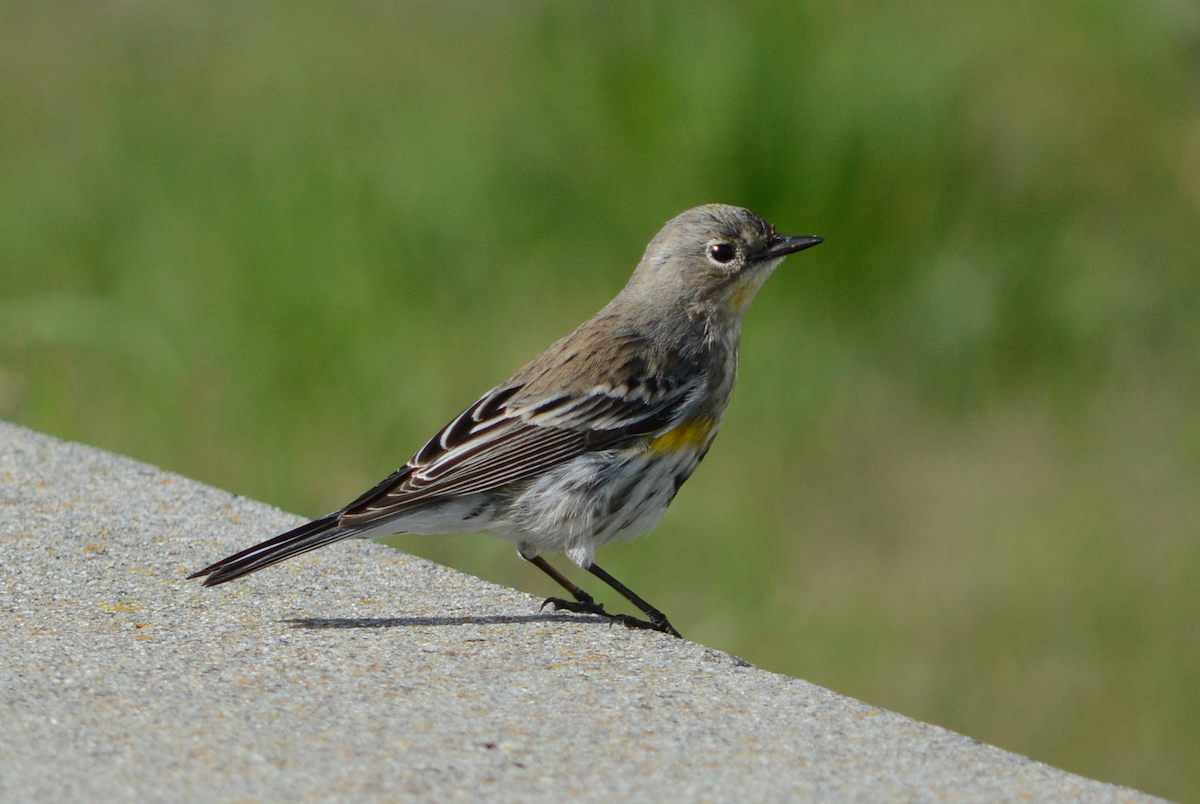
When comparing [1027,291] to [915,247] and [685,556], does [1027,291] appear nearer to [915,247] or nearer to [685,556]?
[915,247]

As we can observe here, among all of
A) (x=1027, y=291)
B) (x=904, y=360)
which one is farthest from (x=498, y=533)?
(x=1027, y=291)

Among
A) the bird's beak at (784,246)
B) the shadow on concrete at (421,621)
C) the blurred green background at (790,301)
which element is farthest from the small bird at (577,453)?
the blurred green background at (790,301)

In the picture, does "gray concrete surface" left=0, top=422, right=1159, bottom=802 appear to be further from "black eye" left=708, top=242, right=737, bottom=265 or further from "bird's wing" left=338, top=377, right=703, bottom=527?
"black eye" left=708, top=242, right=737, bottom=265

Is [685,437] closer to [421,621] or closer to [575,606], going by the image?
[575,606]

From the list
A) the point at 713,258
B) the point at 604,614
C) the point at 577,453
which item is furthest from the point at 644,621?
the point at 713,258

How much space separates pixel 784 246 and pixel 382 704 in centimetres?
247

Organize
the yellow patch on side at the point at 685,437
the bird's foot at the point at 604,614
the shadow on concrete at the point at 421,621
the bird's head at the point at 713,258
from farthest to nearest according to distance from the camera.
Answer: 1. the bird's head at the point at 713,258
2. the yellow patch on side at the point at 685,437
3. the bird's foot at the point at 604,614
4. the shadow on concrete at the point at 421,621

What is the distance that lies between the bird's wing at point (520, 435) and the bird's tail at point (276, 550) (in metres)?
0.28

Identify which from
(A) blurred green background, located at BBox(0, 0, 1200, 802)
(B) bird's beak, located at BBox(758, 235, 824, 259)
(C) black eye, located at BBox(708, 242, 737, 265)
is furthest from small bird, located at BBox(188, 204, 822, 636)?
(A) blurred green background, located at BBox(0, 0, 1200, 802)

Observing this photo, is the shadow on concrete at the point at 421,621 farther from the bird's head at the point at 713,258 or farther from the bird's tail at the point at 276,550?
the bird's head at the point at 713,258

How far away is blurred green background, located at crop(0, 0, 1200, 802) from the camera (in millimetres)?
5535

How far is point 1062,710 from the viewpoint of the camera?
5086 millimetres

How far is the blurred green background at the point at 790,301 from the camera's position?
5535mm

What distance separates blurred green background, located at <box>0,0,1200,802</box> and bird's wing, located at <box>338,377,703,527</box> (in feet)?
4.40
